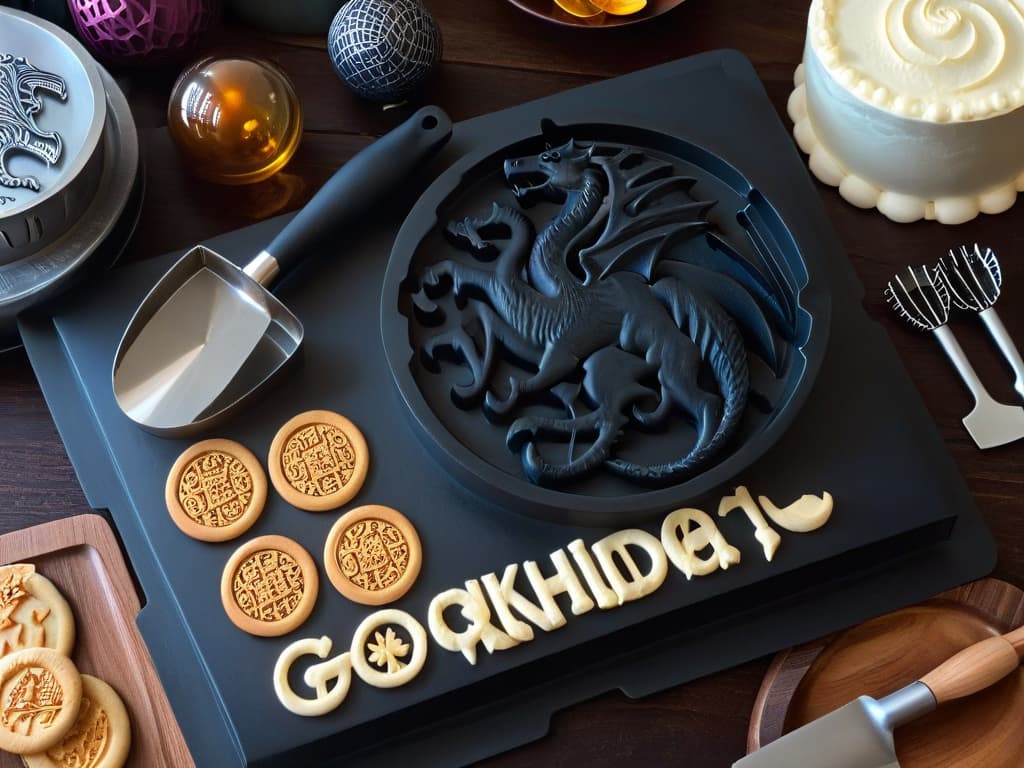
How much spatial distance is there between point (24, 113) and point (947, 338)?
2.42 ft

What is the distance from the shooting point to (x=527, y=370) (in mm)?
853

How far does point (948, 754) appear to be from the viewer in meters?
0.80

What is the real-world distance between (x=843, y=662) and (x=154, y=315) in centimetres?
57

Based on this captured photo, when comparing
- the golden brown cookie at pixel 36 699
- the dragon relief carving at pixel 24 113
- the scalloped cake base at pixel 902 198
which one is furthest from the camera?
the scalloped cake base at pixel 902 198

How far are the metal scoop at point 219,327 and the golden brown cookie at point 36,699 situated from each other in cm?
17

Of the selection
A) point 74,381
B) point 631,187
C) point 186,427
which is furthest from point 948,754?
point 74,381

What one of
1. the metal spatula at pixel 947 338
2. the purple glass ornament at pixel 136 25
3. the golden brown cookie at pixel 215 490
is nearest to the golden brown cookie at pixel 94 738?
the golden brown cookie at pixel 215 490

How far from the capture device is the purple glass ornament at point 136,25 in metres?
0.91

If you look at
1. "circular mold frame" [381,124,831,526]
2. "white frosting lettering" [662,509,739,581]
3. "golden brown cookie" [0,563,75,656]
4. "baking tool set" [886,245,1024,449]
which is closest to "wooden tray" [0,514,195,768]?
"golden brown cookie" [0,563,75,656]

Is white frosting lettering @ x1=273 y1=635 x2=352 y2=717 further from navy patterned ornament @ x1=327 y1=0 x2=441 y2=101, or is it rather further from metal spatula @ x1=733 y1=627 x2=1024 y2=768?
navy patterned ornament @ x1=327 y1=0 x2=441 y2=101

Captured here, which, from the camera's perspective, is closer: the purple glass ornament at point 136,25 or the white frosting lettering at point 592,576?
the white frosting lettering at point 592,576

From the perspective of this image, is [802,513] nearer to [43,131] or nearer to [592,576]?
[592,576]

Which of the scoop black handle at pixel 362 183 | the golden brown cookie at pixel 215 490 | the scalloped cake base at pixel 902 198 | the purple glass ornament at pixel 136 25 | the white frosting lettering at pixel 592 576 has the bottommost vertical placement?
the white frosting lettering at pixel 592 576

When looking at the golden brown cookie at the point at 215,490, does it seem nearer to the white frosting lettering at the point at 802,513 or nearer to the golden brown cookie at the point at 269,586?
the golden brown cookie at the point at 269,586
